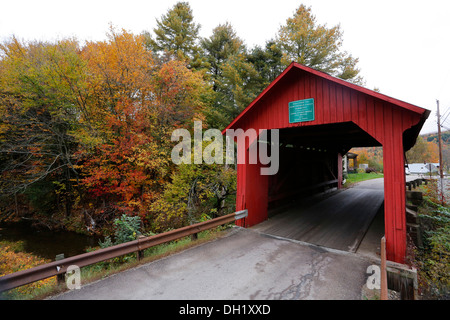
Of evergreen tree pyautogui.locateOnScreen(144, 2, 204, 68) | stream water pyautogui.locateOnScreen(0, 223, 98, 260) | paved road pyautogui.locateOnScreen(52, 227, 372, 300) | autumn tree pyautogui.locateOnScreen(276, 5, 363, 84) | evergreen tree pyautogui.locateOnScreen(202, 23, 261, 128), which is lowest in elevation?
stream water pyautogui.locateOnScreen(0, 223, 98, 260)

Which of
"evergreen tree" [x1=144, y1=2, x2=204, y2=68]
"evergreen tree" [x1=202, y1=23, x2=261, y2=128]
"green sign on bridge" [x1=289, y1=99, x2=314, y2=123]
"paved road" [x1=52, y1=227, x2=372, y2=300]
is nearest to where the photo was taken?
"paved road" [x1=52, y1=227, x2=372, y2=300]

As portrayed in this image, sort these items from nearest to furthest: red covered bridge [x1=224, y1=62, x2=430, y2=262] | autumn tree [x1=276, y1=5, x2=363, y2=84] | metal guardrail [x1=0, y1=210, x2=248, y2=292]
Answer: metal guardrail [x1=0, y1=210, x2=248, y2=292] < red covered bridge [x1=224, y1=62, x2=430, y2=262] < autumn tree [x1=276, y1=5, x2=363, y2=84]

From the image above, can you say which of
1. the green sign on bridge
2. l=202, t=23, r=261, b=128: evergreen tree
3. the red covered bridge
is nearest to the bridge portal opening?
the red covered bridge

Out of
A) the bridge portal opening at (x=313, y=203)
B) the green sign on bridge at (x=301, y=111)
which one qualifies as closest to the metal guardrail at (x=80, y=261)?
the bridge portal opening at (x=313, y=203)

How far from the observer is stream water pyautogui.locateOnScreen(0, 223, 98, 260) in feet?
33.3

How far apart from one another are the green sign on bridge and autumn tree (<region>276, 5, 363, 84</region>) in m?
9.10

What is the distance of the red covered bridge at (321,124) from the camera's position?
14.2 feet

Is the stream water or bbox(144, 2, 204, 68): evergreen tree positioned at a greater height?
bbox(144, 2, 204, 68): evergreen tree

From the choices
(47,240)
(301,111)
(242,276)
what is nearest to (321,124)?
(301,111)

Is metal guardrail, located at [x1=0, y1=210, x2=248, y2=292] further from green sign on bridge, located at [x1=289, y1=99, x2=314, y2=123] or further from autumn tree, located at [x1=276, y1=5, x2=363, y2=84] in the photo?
autumn tree, located at [x1=276, y1=5, x2=363, y2=84]

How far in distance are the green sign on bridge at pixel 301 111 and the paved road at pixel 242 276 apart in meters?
3.50

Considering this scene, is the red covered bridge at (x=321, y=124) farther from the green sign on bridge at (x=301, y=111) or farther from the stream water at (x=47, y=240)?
the stream water at (x=47, y=240)

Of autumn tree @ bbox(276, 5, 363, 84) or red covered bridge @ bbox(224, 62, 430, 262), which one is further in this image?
autumn tree @ bbox(276, 5, 363, 84)

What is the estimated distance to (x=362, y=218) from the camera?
7.60 meters
